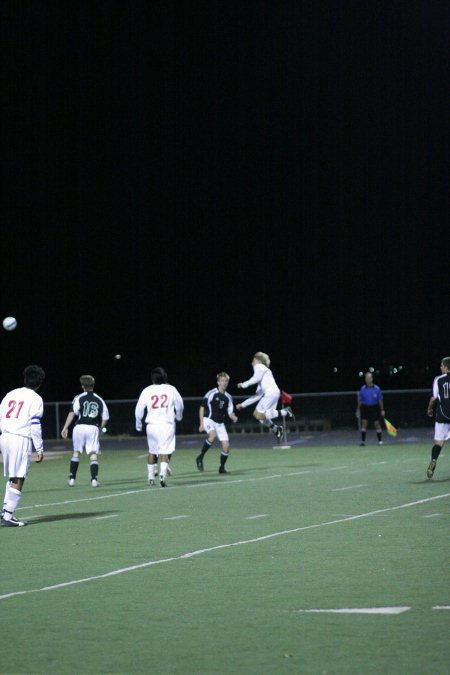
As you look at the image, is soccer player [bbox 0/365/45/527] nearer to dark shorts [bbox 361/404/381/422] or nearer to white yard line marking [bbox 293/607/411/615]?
white yard line marking [bbox 293/607/411/615]

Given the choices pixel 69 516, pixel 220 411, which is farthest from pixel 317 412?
pixel 69 516

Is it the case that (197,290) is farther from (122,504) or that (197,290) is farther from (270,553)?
(270,553)

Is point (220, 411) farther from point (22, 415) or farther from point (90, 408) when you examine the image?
point (22, 415)

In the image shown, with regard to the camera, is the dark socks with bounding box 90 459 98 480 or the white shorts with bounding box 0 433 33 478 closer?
the white shorts with bounding box 0 433 33 478

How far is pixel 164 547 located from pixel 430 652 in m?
6.21

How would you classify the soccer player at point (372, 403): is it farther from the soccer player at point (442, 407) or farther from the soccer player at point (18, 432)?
the soccer player at point (18, 432)

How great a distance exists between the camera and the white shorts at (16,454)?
1611cm

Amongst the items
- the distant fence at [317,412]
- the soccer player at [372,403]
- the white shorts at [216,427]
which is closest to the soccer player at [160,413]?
the white shorts at [216,427]

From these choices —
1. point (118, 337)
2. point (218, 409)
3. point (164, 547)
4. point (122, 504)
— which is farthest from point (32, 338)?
point (164, 547)

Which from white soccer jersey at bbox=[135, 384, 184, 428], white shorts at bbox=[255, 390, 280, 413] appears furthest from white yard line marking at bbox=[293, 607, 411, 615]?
white shorts at bbox=[255, 390, 280, 413]

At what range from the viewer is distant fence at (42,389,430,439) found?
48.9m

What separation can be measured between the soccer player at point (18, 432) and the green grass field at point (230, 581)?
0.55 metres

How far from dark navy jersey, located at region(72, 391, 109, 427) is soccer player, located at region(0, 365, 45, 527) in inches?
304

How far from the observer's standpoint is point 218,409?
2750 centimetres
